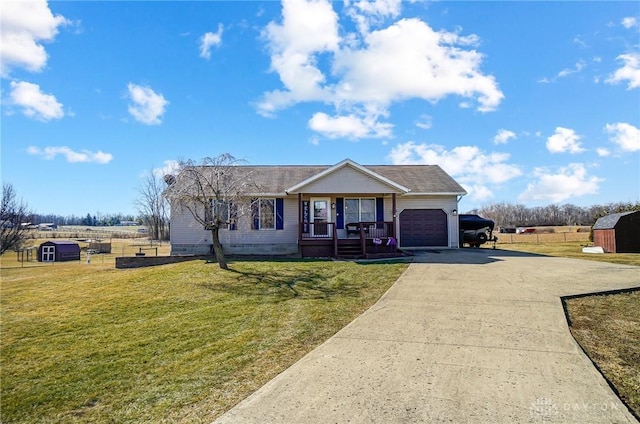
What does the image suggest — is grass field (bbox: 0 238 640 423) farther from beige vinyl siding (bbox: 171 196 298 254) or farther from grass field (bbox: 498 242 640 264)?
grass field (bbox: 498 242 640 264)

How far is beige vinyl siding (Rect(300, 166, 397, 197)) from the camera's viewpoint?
17141mm

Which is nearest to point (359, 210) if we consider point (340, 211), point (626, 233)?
point (340, 211)

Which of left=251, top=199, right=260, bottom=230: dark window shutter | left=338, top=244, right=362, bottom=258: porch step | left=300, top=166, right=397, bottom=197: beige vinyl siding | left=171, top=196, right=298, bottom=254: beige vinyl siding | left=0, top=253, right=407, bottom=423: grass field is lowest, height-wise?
left=0, top=253, right=407, bottom=423: grass field

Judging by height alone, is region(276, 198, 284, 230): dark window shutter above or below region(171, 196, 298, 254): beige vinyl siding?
above

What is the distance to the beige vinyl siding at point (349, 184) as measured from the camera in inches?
675

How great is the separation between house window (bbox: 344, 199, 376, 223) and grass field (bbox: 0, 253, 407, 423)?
21.5 ft

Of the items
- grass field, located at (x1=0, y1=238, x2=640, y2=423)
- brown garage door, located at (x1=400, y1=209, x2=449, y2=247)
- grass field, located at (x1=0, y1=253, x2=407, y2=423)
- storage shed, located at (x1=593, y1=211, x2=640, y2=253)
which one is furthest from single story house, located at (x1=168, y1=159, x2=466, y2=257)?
storage shed, located at (x1=593, y1=211, x2=640, y2=253)

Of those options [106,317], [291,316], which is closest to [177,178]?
[106,317]

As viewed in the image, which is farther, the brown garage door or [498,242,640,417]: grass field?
the brown garage door

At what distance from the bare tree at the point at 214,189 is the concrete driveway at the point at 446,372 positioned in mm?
7760

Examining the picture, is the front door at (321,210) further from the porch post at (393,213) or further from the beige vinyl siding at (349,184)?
the porch post at (393,213)

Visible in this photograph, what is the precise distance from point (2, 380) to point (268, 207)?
522 inches

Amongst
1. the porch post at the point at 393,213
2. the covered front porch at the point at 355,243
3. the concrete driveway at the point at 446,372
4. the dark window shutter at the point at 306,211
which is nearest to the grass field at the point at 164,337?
the concrete driveway at the point at 446,372

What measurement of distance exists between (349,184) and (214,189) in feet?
20.7
